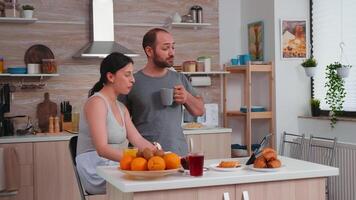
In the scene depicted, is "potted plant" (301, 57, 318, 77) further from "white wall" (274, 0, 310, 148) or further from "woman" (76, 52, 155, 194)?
"woman" (76, 52, 155, 194)

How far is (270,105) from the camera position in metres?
5.32

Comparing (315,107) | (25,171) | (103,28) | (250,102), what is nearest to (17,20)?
(103,28)

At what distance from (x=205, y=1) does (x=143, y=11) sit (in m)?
0.73

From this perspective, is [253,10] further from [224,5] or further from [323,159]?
[323,159]

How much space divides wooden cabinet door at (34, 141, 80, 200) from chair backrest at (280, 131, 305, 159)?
219cm

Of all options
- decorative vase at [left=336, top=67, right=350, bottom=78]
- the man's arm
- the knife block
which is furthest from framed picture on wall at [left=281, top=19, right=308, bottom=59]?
the man's arm

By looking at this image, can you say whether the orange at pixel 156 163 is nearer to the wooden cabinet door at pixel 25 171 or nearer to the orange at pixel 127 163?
the orange at pixel 127 163

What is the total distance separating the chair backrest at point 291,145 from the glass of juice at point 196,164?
3.19 metres

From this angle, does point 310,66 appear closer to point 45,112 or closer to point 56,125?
point 56,125

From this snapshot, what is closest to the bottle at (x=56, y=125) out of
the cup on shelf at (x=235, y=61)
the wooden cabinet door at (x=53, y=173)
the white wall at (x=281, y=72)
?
the wooden cabinet door at (x=53, y=173)

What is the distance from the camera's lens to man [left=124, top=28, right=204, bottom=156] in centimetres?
279

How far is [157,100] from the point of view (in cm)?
283

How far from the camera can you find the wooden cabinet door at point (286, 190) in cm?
217

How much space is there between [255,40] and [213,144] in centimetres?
131
